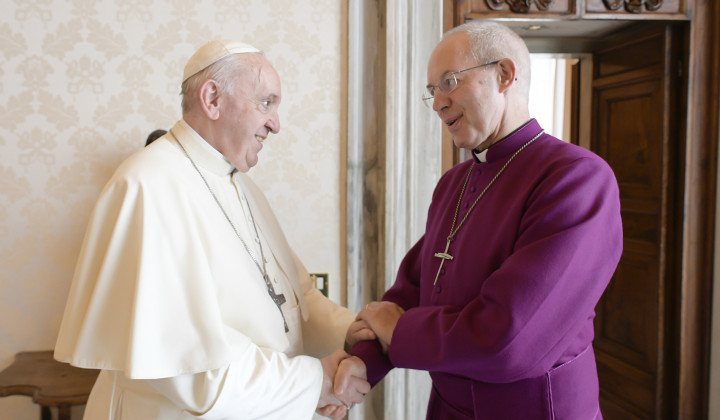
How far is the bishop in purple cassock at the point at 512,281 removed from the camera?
1.49m

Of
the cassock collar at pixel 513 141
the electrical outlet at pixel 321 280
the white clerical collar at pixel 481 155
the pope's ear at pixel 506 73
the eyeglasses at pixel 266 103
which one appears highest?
the pope's ear at pixel 506 73

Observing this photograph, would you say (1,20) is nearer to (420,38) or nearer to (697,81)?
(420,38)

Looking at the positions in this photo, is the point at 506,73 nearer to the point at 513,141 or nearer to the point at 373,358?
the point at 513,141

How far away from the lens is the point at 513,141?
5.96 feet

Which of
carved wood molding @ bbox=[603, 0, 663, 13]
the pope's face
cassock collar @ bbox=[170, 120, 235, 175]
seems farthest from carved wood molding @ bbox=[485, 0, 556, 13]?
cassock collar @ bbox=[170, 120, 235, 175]

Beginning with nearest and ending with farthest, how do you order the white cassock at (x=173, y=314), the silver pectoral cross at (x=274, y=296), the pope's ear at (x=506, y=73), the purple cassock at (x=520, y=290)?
the purple cassock at (x=520, y=290) < the white cassock at (x=173, y=314) < the pope's ear at (x=506, y=73) < the silver pectoral cross at (x=274, y=296)

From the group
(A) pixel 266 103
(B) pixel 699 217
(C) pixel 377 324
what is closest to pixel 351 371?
(C) pixel 377 324

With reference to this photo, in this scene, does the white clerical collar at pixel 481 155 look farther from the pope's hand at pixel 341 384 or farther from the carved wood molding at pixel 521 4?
the carved wood molding at pixel 521 4

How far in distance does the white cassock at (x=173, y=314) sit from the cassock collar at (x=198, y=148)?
2.1 inches

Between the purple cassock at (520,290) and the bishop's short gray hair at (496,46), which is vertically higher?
the bishop's short gray hair at (496,46)

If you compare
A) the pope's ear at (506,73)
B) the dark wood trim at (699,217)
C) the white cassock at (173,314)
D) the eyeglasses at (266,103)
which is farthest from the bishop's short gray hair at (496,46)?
the dark wood trim at (699,217)

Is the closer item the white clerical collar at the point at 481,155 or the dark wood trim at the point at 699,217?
the white clerical collar at the point at 481,155

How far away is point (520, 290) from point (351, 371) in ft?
2.28

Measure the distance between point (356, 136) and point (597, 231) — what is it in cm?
163
